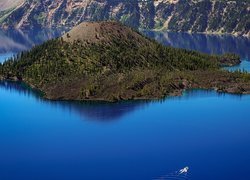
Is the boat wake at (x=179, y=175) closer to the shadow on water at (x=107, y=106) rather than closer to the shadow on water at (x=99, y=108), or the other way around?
the shadow on water at (x=107, y=106)

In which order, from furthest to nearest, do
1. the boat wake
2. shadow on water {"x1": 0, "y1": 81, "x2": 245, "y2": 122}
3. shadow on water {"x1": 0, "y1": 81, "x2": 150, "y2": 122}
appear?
shadow on water {"x1": 0, "y1": 81, "x2": 245, "y2": 122} < shadow on water {"x1": 0, "y1": 81, "x2": 150, "y2": 122} < the boat wake

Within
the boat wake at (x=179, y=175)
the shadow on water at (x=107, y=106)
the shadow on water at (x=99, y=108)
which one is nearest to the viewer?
the boat wake at (x=179, y=175)

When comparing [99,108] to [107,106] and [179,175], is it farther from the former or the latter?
[179,175]

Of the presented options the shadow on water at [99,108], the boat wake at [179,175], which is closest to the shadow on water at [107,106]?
the shadow on water at [99,108]

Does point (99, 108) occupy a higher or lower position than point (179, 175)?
higher

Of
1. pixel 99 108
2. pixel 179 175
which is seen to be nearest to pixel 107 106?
pixel 99 108

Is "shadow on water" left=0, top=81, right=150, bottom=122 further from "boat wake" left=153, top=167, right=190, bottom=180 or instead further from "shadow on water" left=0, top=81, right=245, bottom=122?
"boat wake" left=153, top=167, right=190, bottom=180

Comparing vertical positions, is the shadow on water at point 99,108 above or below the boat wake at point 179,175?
above

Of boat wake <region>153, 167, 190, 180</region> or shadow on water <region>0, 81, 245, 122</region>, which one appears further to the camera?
shadow on water <region>0, 81, 245, 122</region>

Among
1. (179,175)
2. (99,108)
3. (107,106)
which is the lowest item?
(179,175)

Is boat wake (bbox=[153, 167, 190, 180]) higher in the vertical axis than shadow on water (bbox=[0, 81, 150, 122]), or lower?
lower

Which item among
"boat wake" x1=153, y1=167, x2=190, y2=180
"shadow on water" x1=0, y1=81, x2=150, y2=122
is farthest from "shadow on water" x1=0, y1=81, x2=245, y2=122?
"boat wake" x1=153, y1=167, x2=190, y2=180
